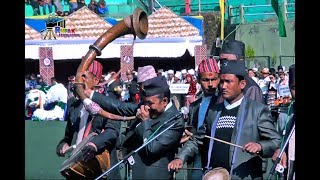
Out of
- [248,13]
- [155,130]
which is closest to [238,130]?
[155,130]

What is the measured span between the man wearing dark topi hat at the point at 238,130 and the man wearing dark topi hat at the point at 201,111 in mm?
242

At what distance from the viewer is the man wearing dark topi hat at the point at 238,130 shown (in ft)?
22.5

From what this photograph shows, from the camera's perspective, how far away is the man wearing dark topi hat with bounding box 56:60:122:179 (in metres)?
8.16

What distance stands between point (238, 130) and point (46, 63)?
1983cm

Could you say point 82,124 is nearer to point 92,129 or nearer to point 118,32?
point 92,129

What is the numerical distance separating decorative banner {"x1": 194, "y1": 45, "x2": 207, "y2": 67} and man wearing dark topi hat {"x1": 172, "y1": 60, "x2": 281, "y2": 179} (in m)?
17.2

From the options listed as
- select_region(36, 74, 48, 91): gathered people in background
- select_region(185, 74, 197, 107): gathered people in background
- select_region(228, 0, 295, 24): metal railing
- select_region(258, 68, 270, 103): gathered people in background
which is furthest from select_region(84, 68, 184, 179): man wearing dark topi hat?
select_region(228, 0, 295, 24): metal railing

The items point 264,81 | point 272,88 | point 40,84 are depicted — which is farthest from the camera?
point 40,84

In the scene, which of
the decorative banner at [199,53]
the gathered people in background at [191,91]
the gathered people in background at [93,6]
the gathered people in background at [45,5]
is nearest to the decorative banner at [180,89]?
the gathered people in background at [191,91]

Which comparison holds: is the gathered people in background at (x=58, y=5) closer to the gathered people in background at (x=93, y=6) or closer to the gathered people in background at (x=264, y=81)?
the gathered people in background at (x=93, y=6)

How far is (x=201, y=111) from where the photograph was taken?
7672mm

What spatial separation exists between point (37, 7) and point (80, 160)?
835 inches
